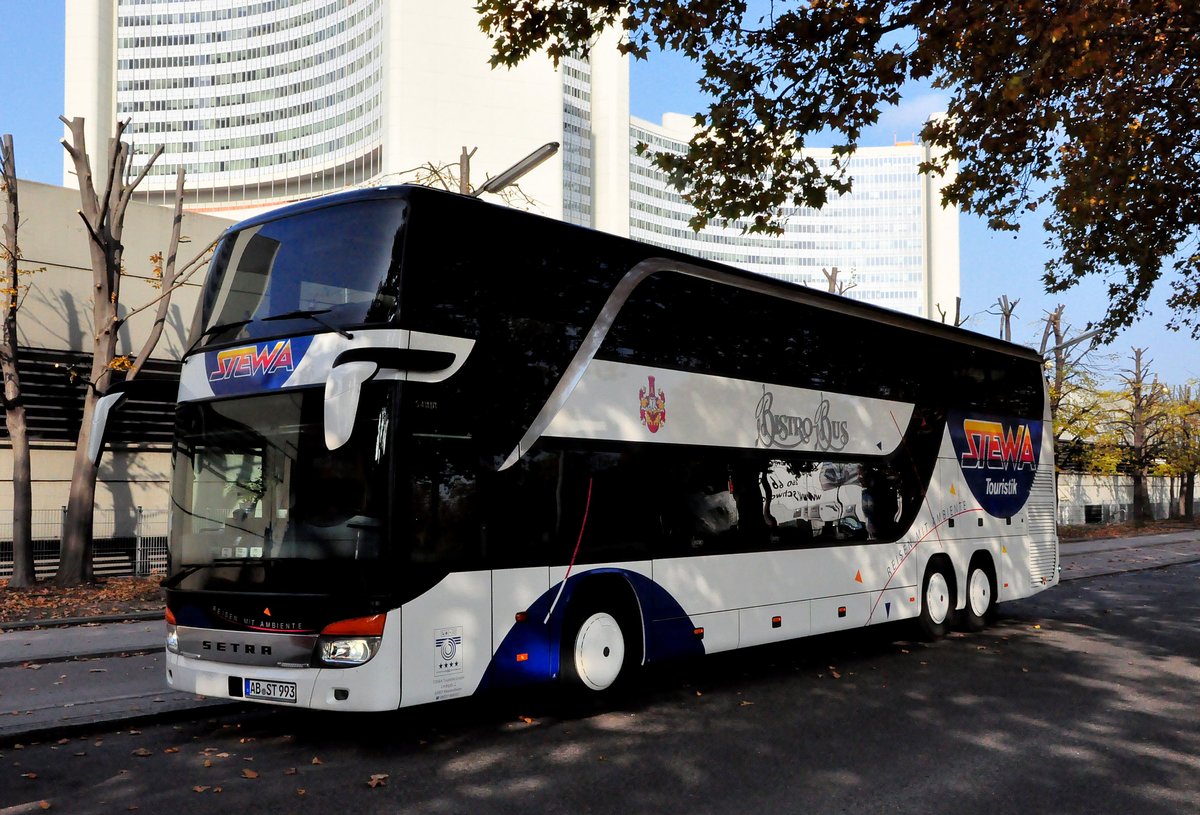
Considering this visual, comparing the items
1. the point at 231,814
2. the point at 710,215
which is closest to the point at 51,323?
the point at 710,215

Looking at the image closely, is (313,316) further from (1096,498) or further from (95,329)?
(1096,498)

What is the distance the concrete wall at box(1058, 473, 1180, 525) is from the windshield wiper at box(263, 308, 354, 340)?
46535 mm

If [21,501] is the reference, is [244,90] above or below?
above

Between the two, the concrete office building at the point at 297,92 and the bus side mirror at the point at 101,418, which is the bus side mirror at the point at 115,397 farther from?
the concrete office building at the point at 297,92

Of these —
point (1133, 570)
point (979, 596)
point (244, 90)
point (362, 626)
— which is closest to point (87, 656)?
point (362, 626)

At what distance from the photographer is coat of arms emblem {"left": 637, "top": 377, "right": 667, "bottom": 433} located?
9.48m

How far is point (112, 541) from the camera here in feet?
77.8

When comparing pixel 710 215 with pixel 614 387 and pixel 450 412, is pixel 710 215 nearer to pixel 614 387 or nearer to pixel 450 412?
pixel 614 387

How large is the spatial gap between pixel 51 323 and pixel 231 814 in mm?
19431

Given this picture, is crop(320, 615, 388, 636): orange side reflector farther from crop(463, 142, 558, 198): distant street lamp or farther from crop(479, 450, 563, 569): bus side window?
crop(463, 142, 558, 198): distant street lamp

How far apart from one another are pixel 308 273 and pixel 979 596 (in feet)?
34.7

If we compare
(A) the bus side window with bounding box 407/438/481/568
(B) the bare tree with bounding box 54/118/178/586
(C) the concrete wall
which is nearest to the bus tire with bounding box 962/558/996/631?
(A) the bus side window with bounding box 407/438/481/568

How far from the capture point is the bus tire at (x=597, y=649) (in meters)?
8.59

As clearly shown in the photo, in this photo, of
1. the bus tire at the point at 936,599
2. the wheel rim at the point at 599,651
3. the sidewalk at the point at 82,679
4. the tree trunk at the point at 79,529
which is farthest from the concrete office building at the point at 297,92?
the wheel rim at the point at 599,651
